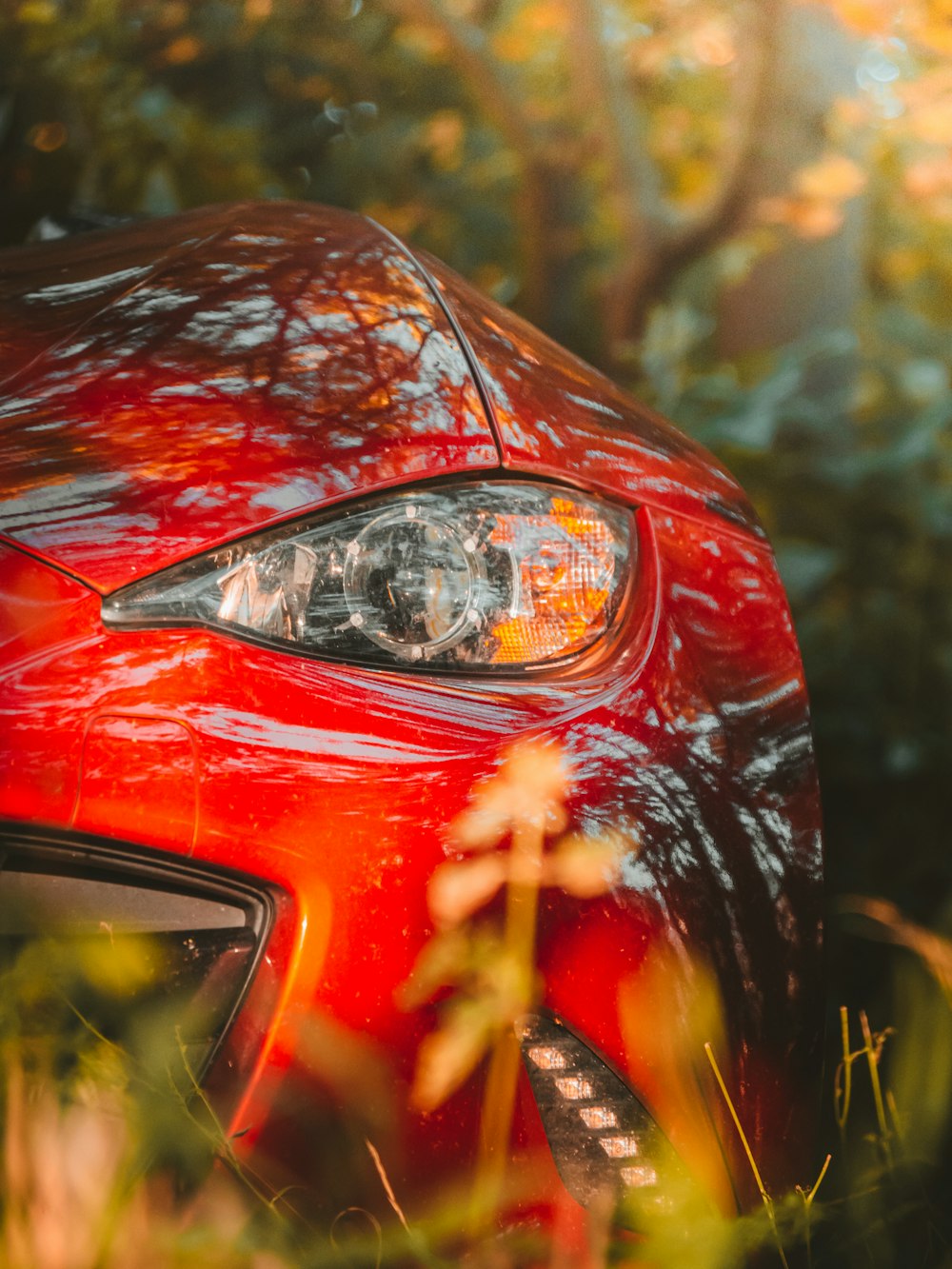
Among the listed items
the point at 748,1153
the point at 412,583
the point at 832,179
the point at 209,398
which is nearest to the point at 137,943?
the point at 412,583

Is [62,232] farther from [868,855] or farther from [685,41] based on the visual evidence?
[685,41]

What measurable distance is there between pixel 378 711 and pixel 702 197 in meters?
4.18

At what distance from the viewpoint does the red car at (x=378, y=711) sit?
3.26 feet

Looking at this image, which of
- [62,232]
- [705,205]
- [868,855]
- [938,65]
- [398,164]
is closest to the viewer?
[62,232]

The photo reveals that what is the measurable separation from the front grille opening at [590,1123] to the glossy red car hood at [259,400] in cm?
56

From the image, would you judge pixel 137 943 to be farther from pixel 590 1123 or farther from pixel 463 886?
pixel 590 1123

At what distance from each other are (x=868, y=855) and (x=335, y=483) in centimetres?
208

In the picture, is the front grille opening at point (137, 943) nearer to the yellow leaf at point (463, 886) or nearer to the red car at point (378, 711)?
the red car at point (378, 711)

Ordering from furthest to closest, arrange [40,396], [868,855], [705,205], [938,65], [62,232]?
[938,65]
[705,205]
[868,855]
[62,232]
[40,396]

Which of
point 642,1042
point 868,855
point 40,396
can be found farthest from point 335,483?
point 868,855

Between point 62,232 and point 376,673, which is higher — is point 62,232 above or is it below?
above

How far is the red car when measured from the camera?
100 centimetres

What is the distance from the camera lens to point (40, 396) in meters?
1.15

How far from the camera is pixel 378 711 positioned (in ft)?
3.43
